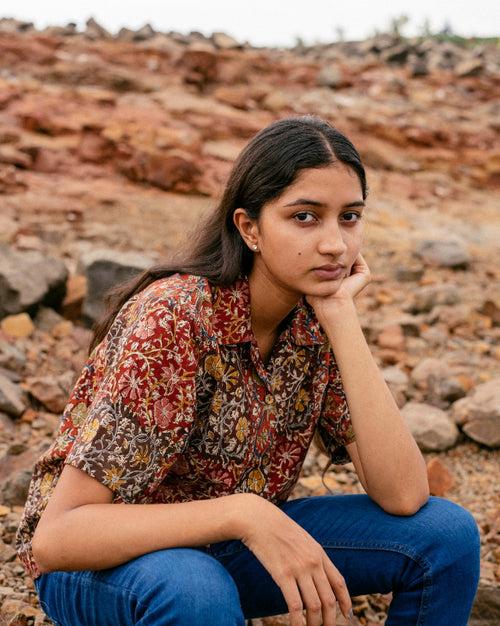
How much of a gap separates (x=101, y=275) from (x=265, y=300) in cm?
291

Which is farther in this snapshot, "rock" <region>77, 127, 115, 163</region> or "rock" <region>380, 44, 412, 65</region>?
"rock" <region>380, 44, 412, 65</region>

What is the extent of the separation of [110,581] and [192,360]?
1.64ft

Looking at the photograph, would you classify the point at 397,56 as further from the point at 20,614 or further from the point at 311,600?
the point at 311,600

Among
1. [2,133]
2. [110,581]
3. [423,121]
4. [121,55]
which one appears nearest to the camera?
[110,581]

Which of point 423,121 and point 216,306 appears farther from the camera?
point 423,121

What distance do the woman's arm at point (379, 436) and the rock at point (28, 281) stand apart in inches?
121

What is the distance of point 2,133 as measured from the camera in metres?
8.41

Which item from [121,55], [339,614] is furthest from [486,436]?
[121,55]

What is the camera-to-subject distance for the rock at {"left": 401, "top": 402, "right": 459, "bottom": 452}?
3.71 metres

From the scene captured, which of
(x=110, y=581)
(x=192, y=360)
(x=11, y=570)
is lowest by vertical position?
(x=11, y=570)

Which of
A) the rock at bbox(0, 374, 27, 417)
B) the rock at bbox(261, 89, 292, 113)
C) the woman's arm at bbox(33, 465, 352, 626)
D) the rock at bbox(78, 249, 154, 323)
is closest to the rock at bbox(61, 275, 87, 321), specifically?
the rock at bbox(78, 249, 154, 323)

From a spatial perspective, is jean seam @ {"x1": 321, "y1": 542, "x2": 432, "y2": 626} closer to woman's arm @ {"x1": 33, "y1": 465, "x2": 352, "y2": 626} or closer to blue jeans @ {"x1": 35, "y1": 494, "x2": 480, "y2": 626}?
blue jeans @ {"x1": 35, "y1": 494, "x2": 480, "y2": 626}

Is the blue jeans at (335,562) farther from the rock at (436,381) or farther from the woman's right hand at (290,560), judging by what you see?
the rock at (436,381)

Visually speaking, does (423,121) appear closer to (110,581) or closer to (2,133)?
(2,133)
